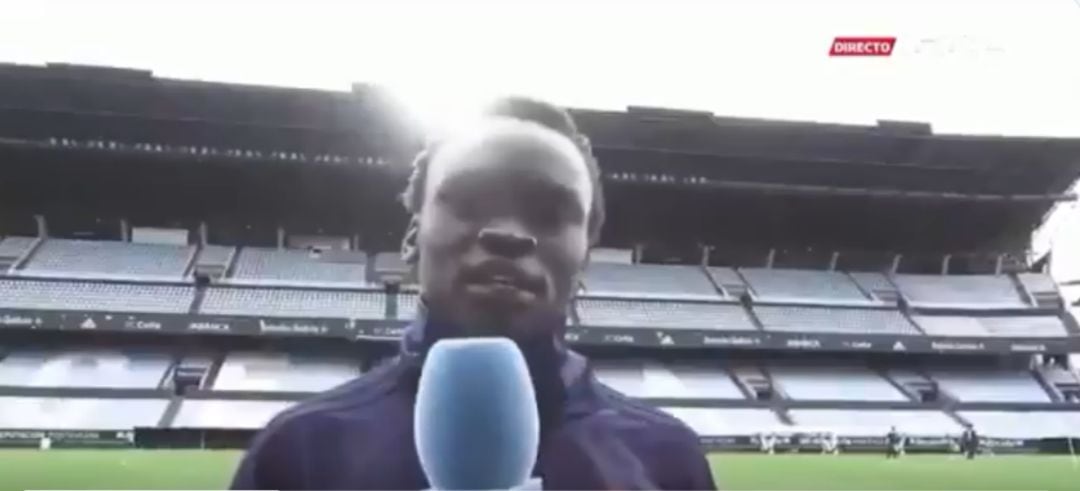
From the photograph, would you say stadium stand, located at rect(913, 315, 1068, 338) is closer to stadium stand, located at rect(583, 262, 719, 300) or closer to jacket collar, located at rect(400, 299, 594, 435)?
stadium stand, located at rect(583, 262, 719, 300)

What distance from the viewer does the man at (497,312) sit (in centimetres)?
121

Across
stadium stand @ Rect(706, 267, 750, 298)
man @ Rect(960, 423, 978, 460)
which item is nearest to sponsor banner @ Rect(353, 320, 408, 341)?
stadium stand @ Rect(706, 267, 750, 298)

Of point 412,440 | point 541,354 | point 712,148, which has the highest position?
point 712,148

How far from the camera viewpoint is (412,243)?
1314mm

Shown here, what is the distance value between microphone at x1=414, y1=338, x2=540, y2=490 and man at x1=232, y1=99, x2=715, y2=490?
353 mm

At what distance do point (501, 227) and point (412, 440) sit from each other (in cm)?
27

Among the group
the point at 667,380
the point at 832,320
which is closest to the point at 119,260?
the point at 667,380

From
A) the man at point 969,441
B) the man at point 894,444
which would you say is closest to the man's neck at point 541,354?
the man at point 894,444

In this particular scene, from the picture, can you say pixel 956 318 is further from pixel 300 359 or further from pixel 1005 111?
pixel 300 359

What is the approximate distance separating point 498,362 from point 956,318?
2.17 m

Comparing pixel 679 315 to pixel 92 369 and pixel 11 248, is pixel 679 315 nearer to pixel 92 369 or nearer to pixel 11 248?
pixel 92 369

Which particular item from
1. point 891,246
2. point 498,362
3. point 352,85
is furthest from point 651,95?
point 498,362

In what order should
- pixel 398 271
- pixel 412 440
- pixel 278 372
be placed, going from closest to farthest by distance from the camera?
pixel 412 440 → pixel 398 271 → pixel 278 372

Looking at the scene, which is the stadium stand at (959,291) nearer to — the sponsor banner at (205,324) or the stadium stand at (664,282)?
the stadium stand at (664,282)
